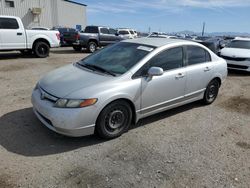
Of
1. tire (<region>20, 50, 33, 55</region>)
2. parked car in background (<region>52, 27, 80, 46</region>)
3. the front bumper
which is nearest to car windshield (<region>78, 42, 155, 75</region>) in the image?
the front bumper

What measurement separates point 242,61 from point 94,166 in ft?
27.0

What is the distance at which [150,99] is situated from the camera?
399cm

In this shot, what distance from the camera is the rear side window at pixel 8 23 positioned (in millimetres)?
10366

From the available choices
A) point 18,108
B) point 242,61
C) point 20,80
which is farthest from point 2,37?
point 242,61

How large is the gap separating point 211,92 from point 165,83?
6.18 ft

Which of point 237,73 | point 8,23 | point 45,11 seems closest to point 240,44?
point 237,73

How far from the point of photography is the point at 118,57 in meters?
4.26

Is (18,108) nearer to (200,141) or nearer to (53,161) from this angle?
(53,161)

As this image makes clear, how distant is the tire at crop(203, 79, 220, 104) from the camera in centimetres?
528

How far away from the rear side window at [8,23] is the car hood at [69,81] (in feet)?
26.3

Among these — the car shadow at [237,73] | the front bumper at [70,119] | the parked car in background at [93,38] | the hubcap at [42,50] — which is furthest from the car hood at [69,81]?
the parked car in background at [93,38]

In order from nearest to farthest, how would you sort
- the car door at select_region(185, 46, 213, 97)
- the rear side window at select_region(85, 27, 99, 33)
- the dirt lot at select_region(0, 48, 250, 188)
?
the dirt lot at select_region(0, 48, 250, 188) → the car door at select_region(185, 46, 213, 97) → the rear side window at select_region(85, 27, 99, 33)

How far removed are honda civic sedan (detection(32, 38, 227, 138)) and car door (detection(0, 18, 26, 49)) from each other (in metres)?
7.70

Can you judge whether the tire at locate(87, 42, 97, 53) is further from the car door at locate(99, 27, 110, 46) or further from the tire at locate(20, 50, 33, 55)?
the tire at locate(20, 50, 33, 55)
